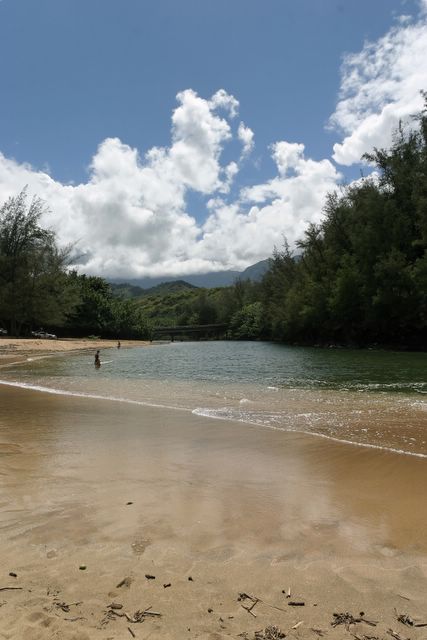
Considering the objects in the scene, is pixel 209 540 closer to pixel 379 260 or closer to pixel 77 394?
pixel 77 394

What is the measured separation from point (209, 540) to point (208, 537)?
71 mm

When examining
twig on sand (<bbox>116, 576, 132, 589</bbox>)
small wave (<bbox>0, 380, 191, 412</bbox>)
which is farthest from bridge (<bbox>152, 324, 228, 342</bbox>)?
twig on sand (<bbox>116, 576, 132, 589</bbox>)

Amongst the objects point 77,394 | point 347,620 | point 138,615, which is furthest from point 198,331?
point 347,620

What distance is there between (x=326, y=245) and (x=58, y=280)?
3970 centimetres

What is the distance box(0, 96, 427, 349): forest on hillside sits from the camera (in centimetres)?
4781

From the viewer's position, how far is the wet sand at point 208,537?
10.6ft

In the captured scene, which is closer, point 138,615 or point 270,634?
point 270,634

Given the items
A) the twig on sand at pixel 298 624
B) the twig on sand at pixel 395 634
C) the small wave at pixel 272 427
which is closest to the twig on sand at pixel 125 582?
the twig on sand at pixel 298 624

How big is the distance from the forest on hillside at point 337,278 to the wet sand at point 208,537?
39352mm

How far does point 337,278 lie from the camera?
189 ft

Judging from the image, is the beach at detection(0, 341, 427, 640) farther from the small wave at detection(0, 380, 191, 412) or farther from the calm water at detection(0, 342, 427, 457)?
the small wave at detection(0, 380, 191, 412)

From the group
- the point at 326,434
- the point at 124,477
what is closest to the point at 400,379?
the point at 326,434

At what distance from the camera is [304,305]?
220 feet

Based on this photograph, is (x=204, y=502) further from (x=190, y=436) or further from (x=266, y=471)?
(x=190, y=436)
